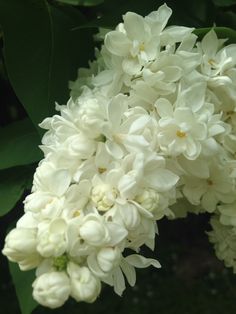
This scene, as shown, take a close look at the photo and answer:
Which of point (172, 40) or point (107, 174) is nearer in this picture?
point (107, 174)

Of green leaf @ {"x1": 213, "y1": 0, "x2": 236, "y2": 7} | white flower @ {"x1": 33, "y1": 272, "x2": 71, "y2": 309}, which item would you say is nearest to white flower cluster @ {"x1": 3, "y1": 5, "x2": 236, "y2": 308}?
white flower @ {"x1": 33, "y1": 272, "x2": 71, "y2": 309}

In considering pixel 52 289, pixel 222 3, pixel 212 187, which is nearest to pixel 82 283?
pixel 52 289

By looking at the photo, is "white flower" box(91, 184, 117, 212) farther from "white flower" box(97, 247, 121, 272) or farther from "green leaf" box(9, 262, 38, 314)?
"green leaf" box(9, 262, 38, 314)

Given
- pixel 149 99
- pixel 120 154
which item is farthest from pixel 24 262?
pixel 149 99

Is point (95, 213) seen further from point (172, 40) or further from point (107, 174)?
point (172, 40)

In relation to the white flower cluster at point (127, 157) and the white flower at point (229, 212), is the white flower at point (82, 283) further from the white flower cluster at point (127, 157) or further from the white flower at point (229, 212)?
the white flower at point (229, 212)

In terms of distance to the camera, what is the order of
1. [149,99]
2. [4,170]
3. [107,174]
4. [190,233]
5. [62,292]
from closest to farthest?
[62,292], [107,174], [149,99], [4,170], [190,233]

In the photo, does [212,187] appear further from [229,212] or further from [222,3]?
[222,3]
